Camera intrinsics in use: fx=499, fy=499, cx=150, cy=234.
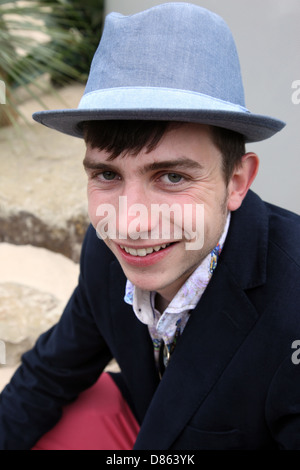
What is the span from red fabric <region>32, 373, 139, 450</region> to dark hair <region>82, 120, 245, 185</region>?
126cm

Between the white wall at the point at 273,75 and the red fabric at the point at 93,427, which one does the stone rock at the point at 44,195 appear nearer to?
the red fabric at the point at 93,427

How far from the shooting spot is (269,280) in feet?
4.66

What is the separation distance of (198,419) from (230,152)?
0.80m

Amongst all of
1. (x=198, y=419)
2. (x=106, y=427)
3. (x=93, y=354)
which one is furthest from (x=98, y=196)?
(x=106, y=427)

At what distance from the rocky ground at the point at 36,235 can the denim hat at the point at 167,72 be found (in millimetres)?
1760

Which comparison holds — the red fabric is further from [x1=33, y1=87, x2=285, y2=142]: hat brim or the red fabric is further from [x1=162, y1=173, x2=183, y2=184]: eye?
[x1=33, y1=87, x2=285, y2=142]: hat brim

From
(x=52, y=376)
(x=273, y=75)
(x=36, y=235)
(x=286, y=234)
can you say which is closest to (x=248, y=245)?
(x=286, y=234)

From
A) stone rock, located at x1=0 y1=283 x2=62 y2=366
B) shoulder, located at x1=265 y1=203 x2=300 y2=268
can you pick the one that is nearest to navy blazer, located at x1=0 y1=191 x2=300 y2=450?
shoulder, located at x1=265 y1=203 x2=300 y2=268

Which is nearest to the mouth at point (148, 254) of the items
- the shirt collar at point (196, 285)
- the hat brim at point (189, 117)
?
the shirt collar at point (196, 285)

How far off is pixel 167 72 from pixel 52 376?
1355 mm

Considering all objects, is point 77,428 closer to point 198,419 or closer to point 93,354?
point 93,354

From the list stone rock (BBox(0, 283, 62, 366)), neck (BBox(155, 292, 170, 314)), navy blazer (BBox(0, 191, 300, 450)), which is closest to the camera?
navy blazer (BBox(0, 191, 300, 450))

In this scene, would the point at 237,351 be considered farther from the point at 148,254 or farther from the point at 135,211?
the point at 135,211

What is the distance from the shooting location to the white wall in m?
1.91
